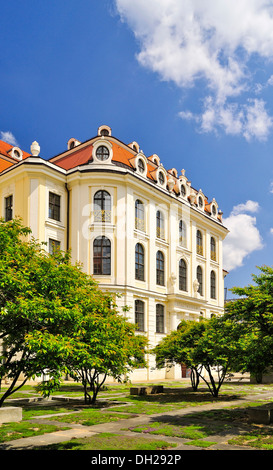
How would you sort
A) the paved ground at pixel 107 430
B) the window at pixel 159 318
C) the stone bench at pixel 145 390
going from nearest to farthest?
the paved ground at pixel 107 430 → the stone bench at pixel 145 390 → the window at pixel 159 318

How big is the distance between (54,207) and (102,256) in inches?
216

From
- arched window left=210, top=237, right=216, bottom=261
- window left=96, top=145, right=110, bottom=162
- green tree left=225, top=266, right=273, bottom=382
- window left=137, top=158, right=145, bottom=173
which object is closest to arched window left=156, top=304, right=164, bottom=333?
window left=137, top=158, right=145, bottom=173

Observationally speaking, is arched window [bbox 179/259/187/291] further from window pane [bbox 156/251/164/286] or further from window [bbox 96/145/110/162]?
window [bbox 96/145/110/162]

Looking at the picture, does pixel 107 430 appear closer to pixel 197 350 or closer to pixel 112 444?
pixel 112 444

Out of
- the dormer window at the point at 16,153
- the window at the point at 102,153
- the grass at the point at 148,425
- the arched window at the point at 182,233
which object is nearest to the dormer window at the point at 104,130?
the window at the point at 102,153

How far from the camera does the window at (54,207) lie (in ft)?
120

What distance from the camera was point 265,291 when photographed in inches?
554

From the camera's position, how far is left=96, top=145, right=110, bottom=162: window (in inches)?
1512

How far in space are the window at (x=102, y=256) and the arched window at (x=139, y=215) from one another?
3.60m

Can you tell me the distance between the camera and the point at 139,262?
39312 mm

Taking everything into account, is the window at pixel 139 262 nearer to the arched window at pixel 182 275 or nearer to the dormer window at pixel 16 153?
the arched window at pixel 182 275

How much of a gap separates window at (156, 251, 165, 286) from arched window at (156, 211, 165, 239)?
1.64 meters

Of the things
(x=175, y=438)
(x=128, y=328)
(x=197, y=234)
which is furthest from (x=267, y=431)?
(x=197, y=234)

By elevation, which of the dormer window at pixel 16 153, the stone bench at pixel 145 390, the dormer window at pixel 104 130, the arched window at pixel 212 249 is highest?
the dormer window at pixel 104 130
